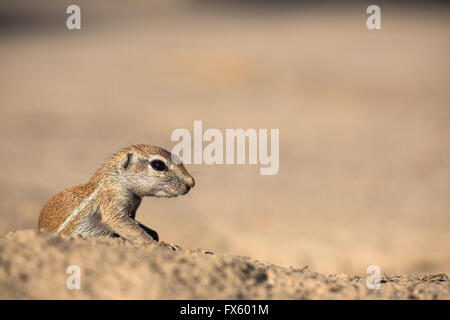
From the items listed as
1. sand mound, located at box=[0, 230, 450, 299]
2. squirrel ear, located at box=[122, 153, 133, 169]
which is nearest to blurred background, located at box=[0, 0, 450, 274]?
squirrel ear, located at box=[122, 153, 133, 169]

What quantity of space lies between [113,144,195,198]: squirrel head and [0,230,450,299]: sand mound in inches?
67.5

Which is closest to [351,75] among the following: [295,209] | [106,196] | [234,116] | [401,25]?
[234,116]

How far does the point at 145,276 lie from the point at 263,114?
22230 millimetres

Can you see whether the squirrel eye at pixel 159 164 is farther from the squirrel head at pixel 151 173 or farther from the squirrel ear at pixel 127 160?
the squirrel ear at pixel 127 160

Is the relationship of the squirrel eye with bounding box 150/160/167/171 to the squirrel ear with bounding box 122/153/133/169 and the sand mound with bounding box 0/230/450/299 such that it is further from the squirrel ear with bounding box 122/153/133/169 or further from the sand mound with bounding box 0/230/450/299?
the sand mound with bounding box 0/230/450/299

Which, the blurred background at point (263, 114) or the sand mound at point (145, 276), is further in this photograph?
the blurred background at point (263, 114)

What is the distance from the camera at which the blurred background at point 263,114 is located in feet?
50.3

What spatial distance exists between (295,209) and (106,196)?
10.3m

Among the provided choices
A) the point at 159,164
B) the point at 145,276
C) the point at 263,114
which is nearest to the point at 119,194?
the point at 159,164

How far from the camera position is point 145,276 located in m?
5.10

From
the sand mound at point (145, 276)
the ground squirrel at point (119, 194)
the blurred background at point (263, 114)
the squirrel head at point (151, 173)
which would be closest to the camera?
the sand mound at point (145, 276)

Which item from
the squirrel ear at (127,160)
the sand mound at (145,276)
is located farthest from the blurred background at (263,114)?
the sand mound at (145,276)

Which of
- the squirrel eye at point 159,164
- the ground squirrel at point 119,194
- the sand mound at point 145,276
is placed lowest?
the sand mound at point 145,276
